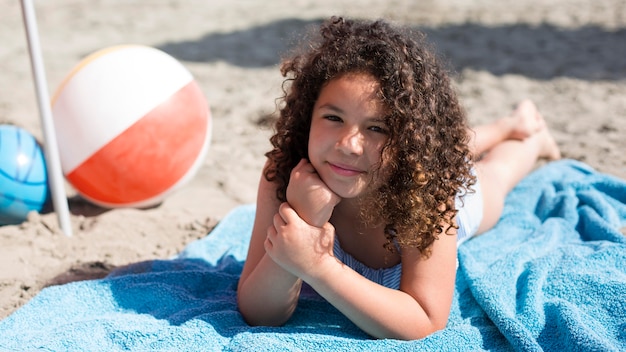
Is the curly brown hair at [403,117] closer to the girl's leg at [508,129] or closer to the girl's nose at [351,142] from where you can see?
the girl's nose at [351,142]

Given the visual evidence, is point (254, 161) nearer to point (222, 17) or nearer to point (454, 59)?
point (454, 59)

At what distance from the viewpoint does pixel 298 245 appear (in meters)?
2.12

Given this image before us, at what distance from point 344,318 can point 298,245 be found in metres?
0.50

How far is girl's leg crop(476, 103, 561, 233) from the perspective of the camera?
3.23 metres

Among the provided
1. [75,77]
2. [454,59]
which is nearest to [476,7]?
[454,59]

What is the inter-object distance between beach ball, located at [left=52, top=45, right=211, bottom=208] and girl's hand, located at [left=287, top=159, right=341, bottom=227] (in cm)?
118

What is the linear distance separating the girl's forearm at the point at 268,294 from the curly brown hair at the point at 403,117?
0.28 m

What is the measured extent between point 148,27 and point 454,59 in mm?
3584

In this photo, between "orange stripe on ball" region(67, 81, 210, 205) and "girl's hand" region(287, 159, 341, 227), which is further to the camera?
"orange stripe on ball" region(67, 81, 210, 205)

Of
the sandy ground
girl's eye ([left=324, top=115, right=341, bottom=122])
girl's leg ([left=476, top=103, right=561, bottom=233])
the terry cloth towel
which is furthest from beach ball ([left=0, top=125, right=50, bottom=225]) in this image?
girl's leg ([left=476, top=103, right=561, bottom=233])

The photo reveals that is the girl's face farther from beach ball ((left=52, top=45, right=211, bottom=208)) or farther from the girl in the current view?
beach ball ((left=52, top=45, right=211, bottom=208))

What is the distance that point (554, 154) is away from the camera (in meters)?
4.09

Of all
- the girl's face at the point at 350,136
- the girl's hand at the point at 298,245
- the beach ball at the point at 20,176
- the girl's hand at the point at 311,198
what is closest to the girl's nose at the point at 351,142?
the girl's face at the point at 350,136

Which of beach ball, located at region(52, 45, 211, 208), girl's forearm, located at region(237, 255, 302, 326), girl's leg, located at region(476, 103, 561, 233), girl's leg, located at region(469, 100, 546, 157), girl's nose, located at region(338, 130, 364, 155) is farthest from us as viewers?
girl's leg, located at region(469, 100, 546, 157)
